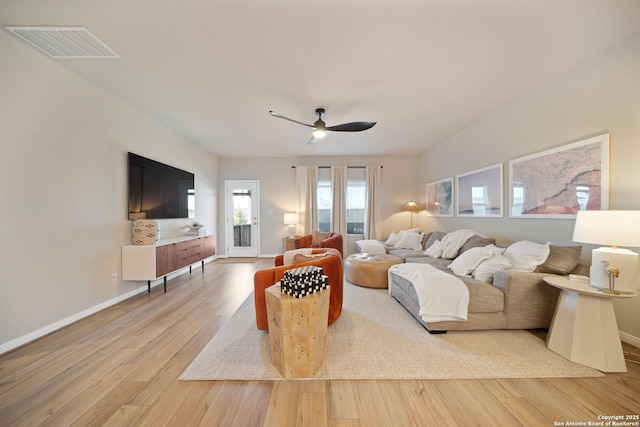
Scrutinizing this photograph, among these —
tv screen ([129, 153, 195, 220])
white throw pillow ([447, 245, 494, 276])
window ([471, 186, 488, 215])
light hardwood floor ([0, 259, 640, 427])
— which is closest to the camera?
light hardwood floor ([0, 259, 640, 427])

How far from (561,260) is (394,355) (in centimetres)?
198

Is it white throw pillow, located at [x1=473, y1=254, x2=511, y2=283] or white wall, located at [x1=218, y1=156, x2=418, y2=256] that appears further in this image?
white wall, located at [x1=218, y1=156, x2=418, y2=256]

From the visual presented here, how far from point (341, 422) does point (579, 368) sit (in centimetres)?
197

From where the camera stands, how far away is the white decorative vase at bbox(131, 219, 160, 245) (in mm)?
3424

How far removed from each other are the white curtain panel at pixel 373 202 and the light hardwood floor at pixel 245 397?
177 inches

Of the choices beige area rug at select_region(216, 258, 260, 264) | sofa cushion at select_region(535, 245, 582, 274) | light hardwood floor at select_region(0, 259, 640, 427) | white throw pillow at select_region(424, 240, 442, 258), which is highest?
sofa cushion at select_region(535, 245, 582, 274)

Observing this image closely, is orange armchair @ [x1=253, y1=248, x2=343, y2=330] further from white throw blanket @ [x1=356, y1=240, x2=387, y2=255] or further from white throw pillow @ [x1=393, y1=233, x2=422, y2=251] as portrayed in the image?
white throw pillow @ [x1=393, y1=233, x2=422, y2=251]

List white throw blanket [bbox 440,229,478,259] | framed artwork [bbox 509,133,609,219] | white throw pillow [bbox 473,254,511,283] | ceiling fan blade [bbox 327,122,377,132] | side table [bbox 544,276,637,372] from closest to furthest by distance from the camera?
side table [bbox 544,276,637,372]
framed artwork [bbox 509,133,609,219]
white throw pillow [bbox 473,254,511,283]
ceiling fan blade [bbox 327,122,377,132]
white throw blanket [bbox 440,229,478,259]

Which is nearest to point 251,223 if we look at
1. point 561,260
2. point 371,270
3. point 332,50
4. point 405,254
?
point 371,270

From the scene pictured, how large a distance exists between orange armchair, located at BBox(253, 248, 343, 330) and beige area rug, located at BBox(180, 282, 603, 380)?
5.8 inches

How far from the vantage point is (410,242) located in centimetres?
500

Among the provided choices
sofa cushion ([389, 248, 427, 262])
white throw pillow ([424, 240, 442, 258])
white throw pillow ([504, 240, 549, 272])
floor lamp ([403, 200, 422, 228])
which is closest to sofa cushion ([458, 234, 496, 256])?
white throw pillow ([424, 240, 442, 258])

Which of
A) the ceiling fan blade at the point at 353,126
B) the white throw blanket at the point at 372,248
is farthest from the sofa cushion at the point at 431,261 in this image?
the ceiling fan blade at the point at 353,126

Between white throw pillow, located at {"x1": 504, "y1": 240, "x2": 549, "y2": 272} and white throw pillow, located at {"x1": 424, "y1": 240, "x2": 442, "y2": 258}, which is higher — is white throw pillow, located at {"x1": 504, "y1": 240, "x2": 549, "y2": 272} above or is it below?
above
